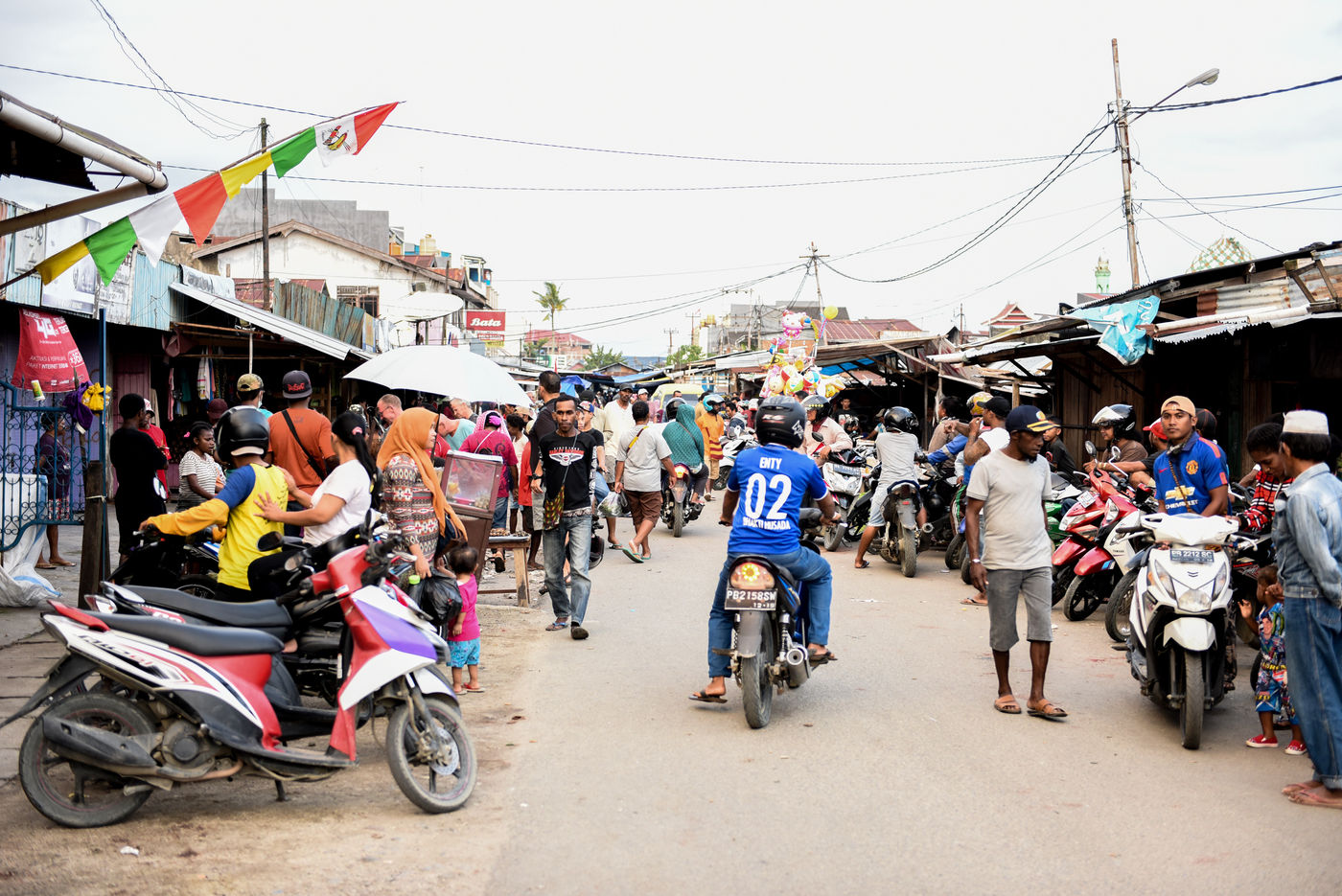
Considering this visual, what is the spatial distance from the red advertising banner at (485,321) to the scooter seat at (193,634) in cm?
4956

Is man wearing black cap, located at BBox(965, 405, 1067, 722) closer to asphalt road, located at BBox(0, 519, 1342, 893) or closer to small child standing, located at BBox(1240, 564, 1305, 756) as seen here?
asphalt road, located at BBox(0, 519, 1342, 893)

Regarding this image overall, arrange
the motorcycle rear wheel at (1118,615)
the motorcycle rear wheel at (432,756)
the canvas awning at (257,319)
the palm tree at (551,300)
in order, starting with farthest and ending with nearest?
the palm tree at (551,300)
the canvas awning at (257,319)
the motorcycle rear wheel at (1118,615)
the motorcycle rear wheel at (432,756)

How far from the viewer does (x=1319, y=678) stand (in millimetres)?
5242

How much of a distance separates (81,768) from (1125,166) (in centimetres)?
2072

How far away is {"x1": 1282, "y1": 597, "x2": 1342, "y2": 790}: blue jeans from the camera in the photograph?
517cm

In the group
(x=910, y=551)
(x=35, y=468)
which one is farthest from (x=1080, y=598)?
(x=35, y=468)

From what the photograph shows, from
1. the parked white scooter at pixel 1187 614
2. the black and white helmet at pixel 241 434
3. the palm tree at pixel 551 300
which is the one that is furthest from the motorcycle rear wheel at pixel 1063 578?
the palm tree at pixel 551 300

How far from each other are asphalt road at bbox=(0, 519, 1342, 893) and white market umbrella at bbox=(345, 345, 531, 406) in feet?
8.02

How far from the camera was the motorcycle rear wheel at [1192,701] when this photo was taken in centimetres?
602

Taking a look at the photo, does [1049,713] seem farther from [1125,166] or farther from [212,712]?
[1125,166]

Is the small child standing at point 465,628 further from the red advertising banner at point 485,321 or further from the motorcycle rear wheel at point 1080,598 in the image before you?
the red advertising banner at point 485,321

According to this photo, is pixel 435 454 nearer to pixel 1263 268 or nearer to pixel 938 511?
pixel 938 511

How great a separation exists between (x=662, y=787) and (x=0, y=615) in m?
6.39

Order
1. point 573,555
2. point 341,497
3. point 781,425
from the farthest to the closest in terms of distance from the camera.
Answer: point 573,555 < point 781,425 < point 341,497
